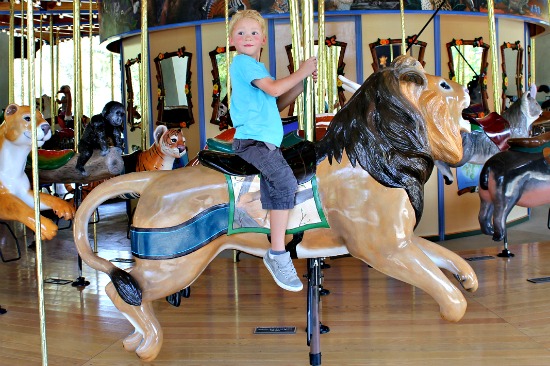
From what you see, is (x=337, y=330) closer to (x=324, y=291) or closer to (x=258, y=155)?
(x=324, y=291)

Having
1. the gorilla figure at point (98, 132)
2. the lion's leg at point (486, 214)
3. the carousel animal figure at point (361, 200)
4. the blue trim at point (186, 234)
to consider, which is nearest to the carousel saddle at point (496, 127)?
the lion's leg at point (486, 214)

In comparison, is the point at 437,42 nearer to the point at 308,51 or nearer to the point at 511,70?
the point at 511,70

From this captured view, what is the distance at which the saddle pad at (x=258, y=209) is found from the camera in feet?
7.48

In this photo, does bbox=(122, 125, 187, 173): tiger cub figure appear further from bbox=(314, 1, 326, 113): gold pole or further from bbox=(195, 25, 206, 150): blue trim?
bbox=(314, 1, 326, 113): gold pole

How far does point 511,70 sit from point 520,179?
3438 millimetres

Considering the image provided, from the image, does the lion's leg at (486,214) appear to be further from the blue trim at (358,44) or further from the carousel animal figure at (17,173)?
the carousel animal figure at (17,173)

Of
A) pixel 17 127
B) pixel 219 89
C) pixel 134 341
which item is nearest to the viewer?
pixel 134 341

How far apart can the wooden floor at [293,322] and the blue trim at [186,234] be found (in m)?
0.71

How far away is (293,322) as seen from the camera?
3387mm

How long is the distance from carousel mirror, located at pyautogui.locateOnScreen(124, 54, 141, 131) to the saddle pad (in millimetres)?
5375

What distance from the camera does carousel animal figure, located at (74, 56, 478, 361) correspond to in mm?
2236

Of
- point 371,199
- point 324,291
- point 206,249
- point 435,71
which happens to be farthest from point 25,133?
point 435,71

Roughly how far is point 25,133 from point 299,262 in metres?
2.42

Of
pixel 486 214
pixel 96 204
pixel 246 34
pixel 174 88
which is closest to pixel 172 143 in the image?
pixel 174 88
